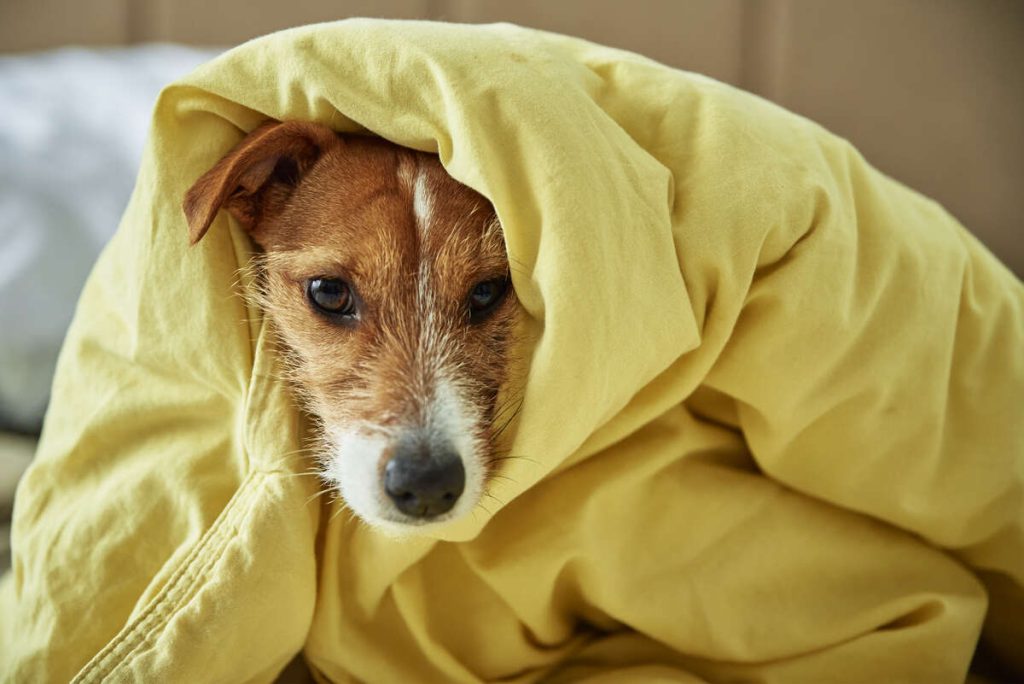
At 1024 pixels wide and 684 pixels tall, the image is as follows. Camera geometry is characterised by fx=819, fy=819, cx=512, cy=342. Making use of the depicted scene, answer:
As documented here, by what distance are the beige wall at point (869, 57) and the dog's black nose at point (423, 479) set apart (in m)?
0.99

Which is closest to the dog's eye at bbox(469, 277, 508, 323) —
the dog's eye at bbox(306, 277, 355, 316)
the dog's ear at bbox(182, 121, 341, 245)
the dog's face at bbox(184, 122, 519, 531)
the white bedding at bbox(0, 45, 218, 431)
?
the dog's face at bbox(184, 122, 519, 531)

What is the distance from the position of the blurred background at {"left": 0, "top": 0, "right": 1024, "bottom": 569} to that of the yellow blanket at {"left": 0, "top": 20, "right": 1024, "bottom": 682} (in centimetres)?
44

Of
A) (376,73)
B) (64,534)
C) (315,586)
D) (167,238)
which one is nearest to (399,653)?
(315,586)

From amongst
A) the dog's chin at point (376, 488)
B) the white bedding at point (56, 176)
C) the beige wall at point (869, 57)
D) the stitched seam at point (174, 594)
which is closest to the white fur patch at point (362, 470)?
the dog's chin at point (376, 488)

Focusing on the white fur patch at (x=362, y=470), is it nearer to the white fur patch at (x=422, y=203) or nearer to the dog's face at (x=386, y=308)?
the dog's face at (x=386, y=308)

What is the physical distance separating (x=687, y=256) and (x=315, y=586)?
1.79ft

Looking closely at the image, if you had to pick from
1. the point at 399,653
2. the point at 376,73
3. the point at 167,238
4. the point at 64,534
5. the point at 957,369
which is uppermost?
the point at 376,73

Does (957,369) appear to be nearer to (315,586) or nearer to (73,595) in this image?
A: (315,586)

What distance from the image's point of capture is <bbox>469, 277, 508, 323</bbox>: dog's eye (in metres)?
0.89

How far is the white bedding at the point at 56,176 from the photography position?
1254 mm

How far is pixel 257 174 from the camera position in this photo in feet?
2.99

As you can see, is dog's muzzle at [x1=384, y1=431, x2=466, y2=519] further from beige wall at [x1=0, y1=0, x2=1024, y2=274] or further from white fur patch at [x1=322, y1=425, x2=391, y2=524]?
beige wall at [x1=0, y1=0, x2=1024, y2=274]

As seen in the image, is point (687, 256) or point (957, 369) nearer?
point (687, 256)

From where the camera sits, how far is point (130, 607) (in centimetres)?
89
